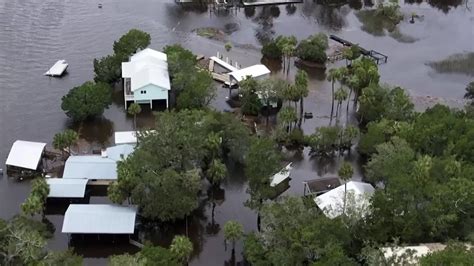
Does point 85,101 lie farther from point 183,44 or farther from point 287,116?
point 183,44

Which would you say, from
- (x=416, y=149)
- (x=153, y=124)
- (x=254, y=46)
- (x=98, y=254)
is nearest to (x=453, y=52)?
(x=254, y=46)

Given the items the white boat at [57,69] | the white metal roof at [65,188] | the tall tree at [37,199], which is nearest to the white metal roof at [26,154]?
the white metal roof at [65,188]

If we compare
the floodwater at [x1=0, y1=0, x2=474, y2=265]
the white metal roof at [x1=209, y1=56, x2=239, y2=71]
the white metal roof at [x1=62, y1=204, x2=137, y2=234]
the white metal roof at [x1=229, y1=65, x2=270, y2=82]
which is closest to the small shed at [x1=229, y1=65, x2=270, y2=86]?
the white metal roof at [x1=229, y1=65, x2=270, y2=82]

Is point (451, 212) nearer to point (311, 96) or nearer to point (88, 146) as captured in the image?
point (311, 96)

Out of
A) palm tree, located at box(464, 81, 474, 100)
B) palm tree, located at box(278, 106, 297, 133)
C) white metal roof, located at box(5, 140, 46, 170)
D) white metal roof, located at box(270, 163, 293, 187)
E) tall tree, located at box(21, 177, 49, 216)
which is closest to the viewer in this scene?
tall tree, located at box(21, 177, 49, 216)

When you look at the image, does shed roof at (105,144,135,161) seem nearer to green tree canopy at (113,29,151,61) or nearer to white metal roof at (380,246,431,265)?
green tree canopy at (113,29,151,61)

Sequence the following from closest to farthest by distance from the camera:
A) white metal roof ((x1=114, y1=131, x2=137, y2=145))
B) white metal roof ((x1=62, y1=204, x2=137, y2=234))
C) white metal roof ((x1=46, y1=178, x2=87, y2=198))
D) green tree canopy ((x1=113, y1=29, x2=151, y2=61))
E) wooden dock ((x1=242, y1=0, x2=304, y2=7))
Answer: white metal roof ((x1=62, y1=204, x2=137, y2=234)), white metal roof ((x1=46, y1=178, x2=87, y2=198)), white metal roof ((x1=114, y1=131, x2=137, y2=145)), green tree canopy ((x1=113, y1=29, x2=151, y2=61)), wooden dock ((x1=242, y1=0, x2=304, y2=7))
